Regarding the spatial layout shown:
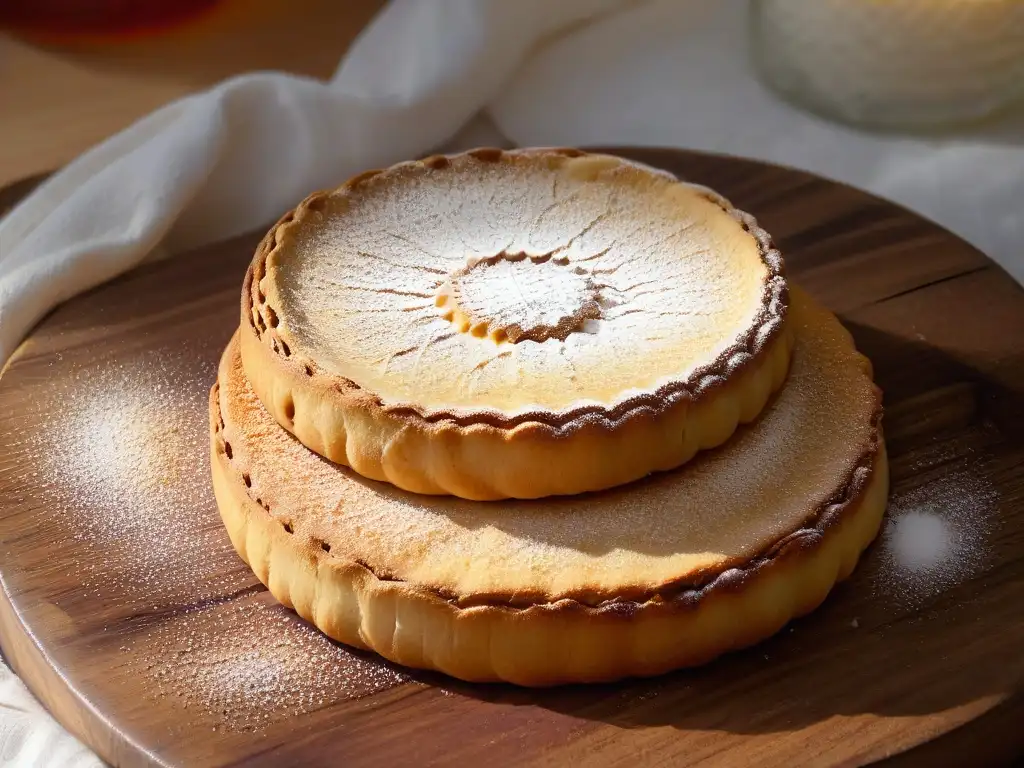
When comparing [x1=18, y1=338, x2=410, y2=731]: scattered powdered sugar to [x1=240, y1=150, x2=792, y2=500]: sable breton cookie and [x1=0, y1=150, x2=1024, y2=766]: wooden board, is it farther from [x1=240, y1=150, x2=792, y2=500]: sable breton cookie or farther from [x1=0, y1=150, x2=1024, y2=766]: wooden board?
[x1=240, y1=150, x2=792, y2=500]: sable breton cookie

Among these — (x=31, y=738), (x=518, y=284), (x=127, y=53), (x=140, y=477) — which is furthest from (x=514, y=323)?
(x=127, y=53)

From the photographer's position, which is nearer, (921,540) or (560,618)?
(560,618)

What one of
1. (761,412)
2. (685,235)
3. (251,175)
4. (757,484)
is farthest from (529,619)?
(251,175)

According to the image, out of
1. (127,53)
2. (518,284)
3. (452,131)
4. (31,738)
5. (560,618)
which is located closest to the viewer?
(560,618)

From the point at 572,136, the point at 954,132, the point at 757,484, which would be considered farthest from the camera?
the point at 572,136

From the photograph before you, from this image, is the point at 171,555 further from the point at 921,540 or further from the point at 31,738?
the point at 921,540

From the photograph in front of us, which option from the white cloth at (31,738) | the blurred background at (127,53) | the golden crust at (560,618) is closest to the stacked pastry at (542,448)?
the golden crust at (560,618)

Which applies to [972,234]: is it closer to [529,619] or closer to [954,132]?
[954,132]
